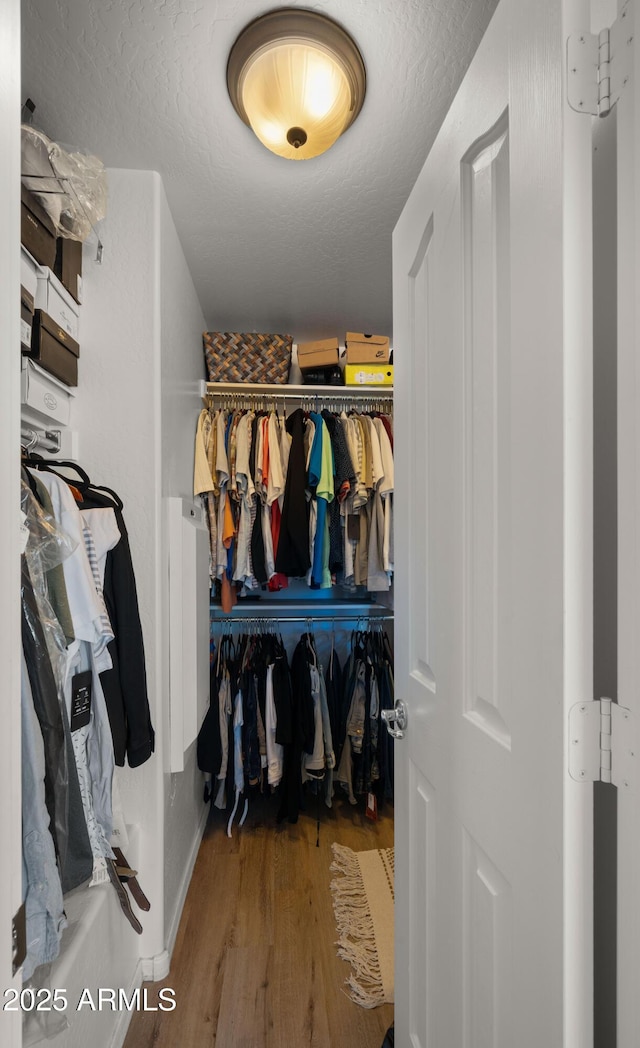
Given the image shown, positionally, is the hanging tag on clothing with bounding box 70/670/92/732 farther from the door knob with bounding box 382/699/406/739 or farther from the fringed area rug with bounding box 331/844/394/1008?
the fringed area rug with bounding box 331/844/394/1008

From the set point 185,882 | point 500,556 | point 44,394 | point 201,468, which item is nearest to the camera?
point 500,556

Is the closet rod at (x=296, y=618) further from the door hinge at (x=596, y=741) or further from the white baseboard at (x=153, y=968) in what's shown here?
the door hinge at (x=596, y=741)

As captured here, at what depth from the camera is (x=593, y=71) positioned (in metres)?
0.60

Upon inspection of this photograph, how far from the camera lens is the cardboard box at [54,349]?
53.1 inches

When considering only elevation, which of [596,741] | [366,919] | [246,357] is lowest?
[366,919]

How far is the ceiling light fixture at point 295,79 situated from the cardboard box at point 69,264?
2.00 feet

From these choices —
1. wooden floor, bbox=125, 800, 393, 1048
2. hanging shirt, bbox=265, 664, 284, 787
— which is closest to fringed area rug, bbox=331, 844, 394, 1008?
wooden floor, bbox=125, 800, 393, 1048

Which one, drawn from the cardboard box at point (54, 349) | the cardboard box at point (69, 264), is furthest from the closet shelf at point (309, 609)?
the cardboard box at point (69, 264)

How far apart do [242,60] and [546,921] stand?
1.75 m

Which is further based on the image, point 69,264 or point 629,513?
point 69,264

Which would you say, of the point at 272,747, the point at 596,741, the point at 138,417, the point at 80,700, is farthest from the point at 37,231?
the point at 272,747

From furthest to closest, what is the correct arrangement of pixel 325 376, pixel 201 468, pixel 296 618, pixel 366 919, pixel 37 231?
pixel 296 618 < pixel 325 376 < pixel 201 468 < pixel 366 919 < pixel 37 231

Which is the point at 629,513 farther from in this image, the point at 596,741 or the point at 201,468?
the point at 201,468

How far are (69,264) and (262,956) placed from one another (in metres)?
2.28
